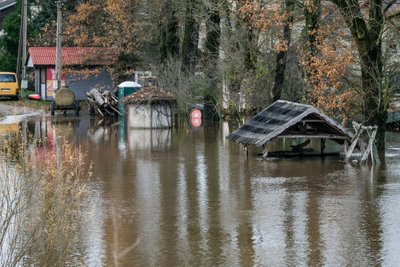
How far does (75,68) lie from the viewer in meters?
49.4

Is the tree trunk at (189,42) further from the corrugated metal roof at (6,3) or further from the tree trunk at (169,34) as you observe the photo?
the corrugated metal roof at (6,3)

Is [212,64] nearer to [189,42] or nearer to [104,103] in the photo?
[189,42]

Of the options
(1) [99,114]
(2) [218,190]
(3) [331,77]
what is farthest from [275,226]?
(1) [99,114]

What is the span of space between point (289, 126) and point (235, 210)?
239 inches

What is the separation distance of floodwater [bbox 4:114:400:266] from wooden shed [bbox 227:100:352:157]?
61 centimetres

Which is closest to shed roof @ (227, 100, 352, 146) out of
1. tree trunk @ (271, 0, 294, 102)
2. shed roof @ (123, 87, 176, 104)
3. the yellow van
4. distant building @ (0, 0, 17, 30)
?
tree trunk @ (271, 0, 294, 102)

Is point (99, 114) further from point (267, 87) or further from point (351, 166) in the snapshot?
point (351, 166)

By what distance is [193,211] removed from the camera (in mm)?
14883

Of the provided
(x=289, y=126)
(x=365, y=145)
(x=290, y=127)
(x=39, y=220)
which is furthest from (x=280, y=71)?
(x=39, y=220)

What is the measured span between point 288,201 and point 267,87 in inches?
636

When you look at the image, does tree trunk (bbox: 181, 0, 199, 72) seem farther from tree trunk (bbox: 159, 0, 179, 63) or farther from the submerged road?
the submerged road

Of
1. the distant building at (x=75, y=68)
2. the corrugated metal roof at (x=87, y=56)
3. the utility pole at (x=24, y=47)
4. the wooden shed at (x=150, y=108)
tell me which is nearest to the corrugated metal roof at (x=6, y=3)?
the utility pole at (x=24, y=47)

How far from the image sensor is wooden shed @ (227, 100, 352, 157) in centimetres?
2081

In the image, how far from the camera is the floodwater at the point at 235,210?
38.3 ft
